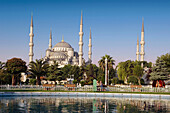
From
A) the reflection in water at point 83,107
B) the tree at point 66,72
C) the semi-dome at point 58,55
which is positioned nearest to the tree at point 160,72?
the reflection in water at point 83,107

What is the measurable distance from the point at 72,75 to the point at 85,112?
62724 mm

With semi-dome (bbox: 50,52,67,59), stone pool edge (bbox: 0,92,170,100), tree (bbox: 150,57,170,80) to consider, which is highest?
semi-dome (bbox: 50,52,67,59)

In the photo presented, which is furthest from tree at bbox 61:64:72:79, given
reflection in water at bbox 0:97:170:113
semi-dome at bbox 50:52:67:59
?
reflection in water at bbox 0:97:170:113

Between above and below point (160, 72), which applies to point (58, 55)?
above

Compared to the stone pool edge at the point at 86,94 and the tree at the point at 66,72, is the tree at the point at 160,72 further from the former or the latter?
the tree at the point at 66,72

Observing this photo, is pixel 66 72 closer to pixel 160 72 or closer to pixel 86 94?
pixel 160 72

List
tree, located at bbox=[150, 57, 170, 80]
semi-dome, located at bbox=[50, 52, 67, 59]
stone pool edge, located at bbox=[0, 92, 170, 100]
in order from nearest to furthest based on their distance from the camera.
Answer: stone pool edge, located at bbox=[0, 92, 170, 100], tree, located at bbox=[150, 57, 170, 80], semi-dome, located at bbox=[50, 52, 67, 59]

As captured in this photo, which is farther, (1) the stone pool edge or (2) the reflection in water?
(1) the stone pool edge

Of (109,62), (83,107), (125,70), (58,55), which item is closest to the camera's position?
(83,107)

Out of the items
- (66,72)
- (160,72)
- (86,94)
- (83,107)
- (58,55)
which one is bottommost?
(83,107)

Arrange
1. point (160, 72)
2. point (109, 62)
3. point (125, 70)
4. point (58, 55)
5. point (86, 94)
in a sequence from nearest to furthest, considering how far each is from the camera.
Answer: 1. point (86, 94)
2. point (160, 72)
3. point (109, 62)
4. point (125, 70)
5. point (58, 55)

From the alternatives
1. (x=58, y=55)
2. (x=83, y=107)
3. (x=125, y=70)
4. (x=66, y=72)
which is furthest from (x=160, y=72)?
(x=58, y=55)

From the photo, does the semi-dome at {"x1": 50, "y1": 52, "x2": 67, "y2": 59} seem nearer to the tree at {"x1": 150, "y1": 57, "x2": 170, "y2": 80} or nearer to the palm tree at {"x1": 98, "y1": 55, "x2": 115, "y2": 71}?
the palm tree at {"x1": 98, "y1": 55, "x2": 115, "y2": 71}

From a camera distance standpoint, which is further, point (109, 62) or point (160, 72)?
point (109, 62)
